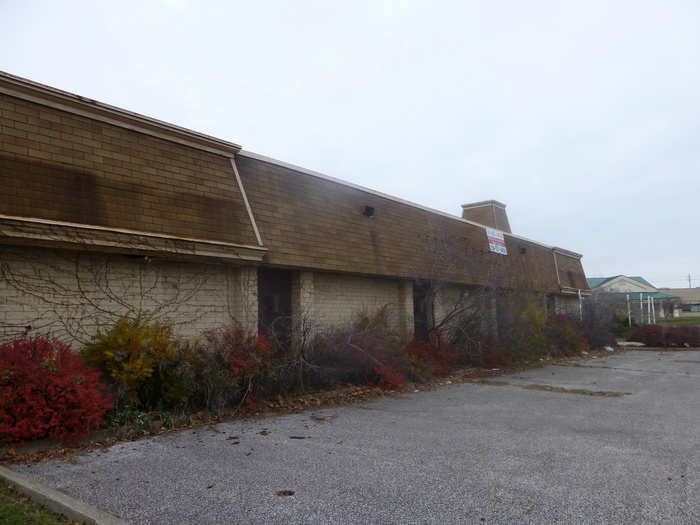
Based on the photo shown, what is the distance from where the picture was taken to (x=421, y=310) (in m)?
17.3

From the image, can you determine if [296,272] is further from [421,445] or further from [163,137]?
[421,445]

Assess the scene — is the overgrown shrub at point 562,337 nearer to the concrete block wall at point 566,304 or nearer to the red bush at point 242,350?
the concrete block wall at point 566,304

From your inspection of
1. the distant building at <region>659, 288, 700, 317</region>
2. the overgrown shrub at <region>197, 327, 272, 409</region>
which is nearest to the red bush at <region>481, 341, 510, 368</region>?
the overgrown shrub at <region>197, 327, 272, 409</region>

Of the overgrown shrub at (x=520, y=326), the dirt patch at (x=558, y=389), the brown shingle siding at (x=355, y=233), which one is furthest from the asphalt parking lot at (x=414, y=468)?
the overgrown shrub at (x=520, y=326)

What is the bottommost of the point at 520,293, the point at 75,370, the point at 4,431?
the point at 4,431

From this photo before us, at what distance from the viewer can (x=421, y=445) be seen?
267 inches

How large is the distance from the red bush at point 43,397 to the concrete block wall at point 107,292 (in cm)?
122

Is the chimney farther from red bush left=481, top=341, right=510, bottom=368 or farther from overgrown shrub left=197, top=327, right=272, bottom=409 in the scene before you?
overgrown shrub left=197, top=327, right=272, bottom=409

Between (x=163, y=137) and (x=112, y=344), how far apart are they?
423 centimetres

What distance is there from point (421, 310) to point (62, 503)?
13.8 m

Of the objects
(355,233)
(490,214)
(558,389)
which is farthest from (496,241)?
(558,389)

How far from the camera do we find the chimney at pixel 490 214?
88.5ft

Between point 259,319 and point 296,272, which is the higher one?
point 296,272

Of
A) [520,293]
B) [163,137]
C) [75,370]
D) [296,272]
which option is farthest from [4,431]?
[520,293]
